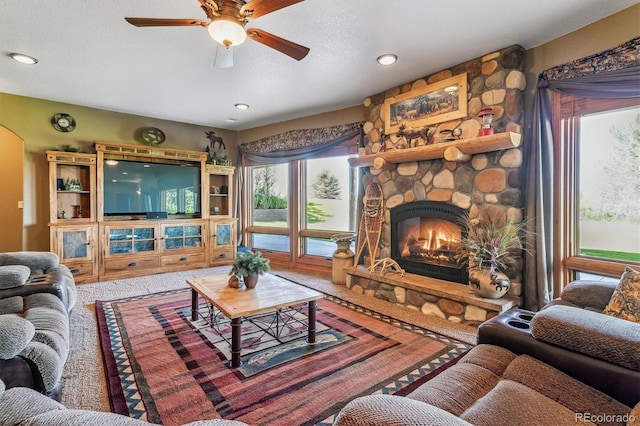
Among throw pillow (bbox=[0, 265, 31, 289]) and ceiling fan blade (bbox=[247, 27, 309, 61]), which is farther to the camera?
throw pillow (bbox=[0, 265, 31, 289])

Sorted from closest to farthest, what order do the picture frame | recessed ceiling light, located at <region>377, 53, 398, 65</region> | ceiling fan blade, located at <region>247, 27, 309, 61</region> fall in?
ceiling fan blade, located at <region>247, 27, 309, 61</region> → recessed ceiling light, located at <region>377, 53, 398, 65</region> → the picture frame

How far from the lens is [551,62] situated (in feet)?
8.65

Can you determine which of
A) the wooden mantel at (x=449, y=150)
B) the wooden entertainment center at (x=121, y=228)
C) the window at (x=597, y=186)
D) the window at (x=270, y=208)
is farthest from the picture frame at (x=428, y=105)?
the wooden entertainment center at (x=121, y=228)

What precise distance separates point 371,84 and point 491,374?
3184 mm

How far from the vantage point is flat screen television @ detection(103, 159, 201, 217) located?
4.51m

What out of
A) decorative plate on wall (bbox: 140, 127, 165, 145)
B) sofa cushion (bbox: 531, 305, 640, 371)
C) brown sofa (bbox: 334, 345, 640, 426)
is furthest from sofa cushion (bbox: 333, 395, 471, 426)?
decorative plate on wall (bbox: 140, 127, 165, 145)

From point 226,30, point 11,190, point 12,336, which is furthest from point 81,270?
point 226,30

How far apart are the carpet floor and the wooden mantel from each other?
158 centimetres

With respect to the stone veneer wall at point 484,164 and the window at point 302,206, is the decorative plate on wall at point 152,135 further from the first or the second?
the stone veneer wall at point 484,164

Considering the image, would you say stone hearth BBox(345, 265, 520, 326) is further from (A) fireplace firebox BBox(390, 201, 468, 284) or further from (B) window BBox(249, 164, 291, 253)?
(B) window BBox(249, 164, 291, 253)

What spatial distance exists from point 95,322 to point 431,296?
10.6ft

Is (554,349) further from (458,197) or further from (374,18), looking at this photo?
(374,18)

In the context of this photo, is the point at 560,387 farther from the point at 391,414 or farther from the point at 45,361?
the point at 45,361

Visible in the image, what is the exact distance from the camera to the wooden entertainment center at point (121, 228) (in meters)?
4.08
